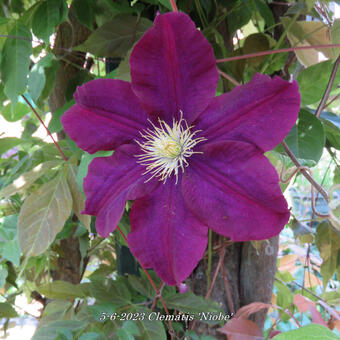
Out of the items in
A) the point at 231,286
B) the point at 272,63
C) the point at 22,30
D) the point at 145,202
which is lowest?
the point at 231,286

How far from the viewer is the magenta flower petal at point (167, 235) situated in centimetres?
40

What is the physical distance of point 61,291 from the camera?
0.73 meters

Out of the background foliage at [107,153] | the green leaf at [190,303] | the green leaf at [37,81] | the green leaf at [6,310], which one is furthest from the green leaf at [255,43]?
the green leaf at [6,310]

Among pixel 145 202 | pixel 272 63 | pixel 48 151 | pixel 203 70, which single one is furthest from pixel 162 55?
pixel 48 151

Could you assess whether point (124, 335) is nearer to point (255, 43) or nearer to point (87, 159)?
point (87, 159)

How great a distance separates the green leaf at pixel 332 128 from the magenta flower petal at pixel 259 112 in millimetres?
261

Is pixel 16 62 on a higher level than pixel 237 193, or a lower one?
higher

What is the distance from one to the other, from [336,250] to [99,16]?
2.09 feet

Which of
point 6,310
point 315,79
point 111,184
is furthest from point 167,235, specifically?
point 6,310

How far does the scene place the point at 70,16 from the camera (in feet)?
2.68

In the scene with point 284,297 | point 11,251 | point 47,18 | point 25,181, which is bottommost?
point 284,297

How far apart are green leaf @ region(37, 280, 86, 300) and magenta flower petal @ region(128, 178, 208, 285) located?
0.38 meters

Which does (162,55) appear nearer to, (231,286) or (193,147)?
(193,147)

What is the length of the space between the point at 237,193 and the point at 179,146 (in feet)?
0.39
